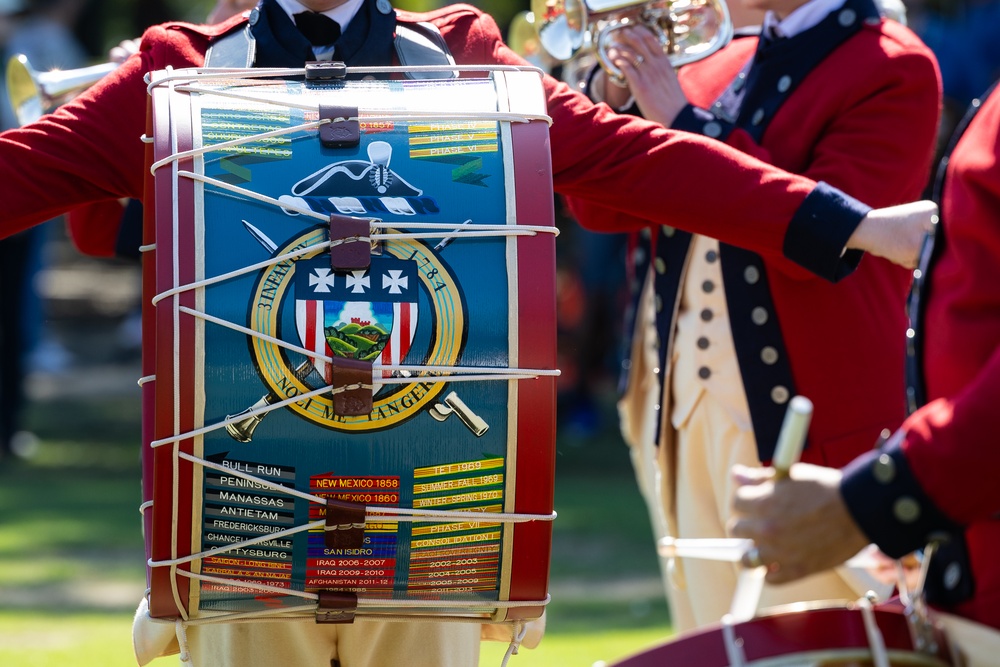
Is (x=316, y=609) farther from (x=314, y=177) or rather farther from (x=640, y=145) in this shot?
(x=640, y=145)

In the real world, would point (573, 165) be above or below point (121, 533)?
above

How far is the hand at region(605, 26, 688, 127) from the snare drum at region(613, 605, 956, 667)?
53.9 inches

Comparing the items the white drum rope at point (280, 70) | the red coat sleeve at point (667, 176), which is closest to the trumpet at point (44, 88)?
the white drum rope at point (280, 70)

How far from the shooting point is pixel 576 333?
30.7ft

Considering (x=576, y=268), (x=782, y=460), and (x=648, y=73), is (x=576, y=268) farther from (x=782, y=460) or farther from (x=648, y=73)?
(x=782, y=460)

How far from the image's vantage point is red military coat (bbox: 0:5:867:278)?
2525mm

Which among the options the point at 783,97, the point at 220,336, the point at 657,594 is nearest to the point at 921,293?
the point at 220,336

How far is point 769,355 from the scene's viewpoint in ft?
9.87

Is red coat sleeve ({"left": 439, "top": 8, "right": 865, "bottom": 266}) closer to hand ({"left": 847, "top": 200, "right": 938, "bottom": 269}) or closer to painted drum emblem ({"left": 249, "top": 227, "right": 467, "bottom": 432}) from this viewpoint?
hand ({"left": 847, "top": 200, "right": 938, "bottom": 269})

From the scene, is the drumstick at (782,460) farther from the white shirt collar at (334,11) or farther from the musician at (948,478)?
the white shirt collar at (334,11)

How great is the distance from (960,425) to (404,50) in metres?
1.34

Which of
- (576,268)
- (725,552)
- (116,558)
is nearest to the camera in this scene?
(725,552)

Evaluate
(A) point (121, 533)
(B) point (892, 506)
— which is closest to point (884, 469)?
(B) point (892, 506)

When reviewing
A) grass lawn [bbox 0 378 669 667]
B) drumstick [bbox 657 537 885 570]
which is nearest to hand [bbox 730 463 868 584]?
drumstick [bbox 657 537 885 570]
